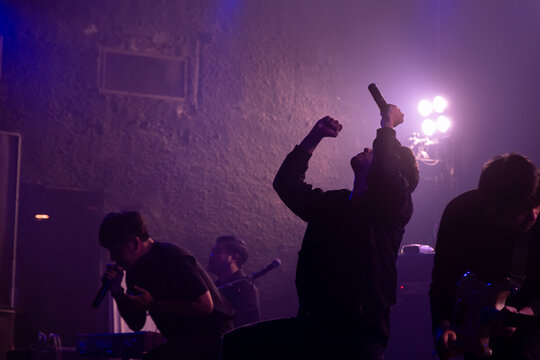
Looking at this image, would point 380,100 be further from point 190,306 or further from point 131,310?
point 131,310

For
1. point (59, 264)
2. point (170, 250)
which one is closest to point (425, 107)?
point (59, 264)

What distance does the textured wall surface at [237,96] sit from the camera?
8.12 m

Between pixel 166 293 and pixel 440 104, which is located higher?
pixel 440 104

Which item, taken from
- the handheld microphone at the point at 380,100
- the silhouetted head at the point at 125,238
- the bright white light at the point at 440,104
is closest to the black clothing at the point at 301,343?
the handheld microphone at the point at 380,100

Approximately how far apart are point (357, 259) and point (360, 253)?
28 mm

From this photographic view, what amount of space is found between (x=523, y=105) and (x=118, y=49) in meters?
5.93

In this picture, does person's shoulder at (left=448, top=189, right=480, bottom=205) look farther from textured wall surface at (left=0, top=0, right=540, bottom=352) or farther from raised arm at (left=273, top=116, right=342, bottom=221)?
textured wall surface at (left=0, top=0, right=540, bottom=352)

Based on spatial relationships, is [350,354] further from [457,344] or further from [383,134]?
[383,134]

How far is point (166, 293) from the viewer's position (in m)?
3.44

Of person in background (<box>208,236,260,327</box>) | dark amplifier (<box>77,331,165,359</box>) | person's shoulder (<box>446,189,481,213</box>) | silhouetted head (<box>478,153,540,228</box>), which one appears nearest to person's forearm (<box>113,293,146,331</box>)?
dark amplifier (<box>77,331,165,359</box>)

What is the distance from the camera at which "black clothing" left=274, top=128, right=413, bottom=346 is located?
2.47 m

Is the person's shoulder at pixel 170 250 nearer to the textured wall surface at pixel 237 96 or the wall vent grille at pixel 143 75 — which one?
the textured wall surface at pixel 237 96

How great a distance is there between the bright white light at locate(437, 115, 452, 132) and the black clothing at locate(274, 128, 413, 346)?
277 inches

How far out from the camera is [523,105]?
9547 millimetres
